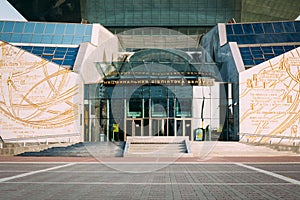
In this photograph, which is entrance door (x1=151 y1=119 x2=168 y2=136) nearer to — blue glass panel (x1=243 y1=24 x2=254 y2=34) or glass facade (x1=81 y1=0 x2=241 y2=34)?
blue glass panel (x1=243 y1=24 x2=254 y2=34)

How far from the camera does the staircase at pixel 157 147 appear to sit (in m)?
30.0

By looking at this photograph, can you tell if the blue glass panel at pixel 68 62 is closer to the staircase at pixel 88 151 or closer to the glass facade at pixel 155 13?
the staircase at pixel 88 151

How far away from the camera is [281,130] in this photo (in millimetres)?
39500

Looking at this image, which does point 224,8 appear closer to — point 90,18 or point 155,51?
point 155,51

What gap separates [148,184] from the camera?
591 inches

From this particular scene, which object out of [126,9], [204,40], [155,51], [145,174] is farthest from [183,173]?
[126,9]

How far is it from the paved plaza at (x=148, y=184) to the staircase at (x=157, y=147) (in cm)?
1021

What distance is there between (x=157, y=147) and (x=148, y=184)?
16896 millimetres

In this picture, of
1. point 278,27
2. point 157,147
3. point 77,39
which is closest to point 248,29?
point 278,27

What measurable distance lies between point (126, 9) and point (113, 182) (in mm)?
47234

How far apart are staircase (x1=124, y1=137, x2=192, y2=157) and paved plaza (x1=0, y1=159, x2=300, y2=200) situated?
1021 cm

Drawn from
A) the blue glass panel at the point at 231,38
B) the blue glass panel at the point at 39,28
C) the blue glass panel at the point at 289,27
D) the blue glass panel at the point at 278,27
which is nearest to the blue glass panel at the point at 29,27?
the blue glass panel at the point at 39,28

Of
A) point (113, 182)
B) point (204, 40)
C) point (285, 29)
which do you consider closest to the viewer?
point (113, 182)

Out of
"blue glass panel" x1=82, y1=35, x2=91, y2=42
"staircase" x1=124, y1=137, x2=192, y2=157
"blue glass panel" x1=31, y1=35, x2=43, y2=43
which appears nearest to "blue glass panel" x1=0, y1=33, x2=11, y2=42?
"blue glass panel" x1=31, y1=35, x2=43, y2=43
